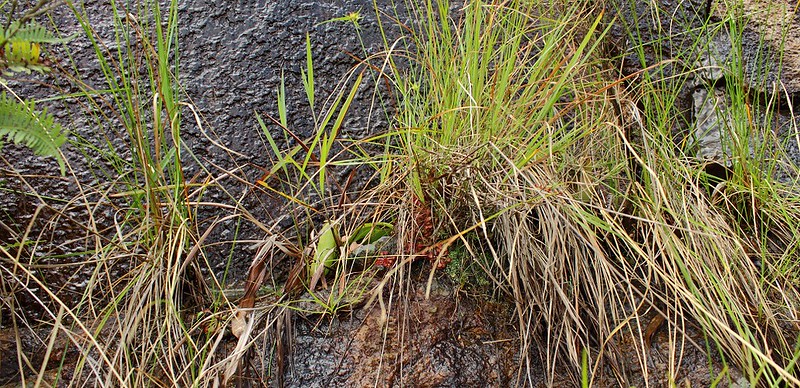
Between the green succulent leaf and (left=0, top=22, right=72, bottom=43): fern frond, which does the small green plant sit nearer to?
(left=0, top=22, right=72, bottom=43): fern frond

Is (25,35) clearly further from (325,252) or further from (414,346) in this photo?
(414,346)

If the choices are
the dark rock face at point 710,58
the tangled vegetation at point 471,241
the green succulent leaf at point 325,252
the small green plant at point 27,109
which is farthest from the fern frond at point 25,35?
the dark rock face at point 710,58

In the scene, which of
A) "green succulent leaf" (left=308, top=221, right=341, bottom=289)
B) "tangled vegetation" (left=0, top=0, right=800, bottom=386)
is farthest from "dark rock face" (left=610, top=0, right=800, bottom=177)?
"green succulent leaf" (left=308, top=221, right=341, bottom=289)

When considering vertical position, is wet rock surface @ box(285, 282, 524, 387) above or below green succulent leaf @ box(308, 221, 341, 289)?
below

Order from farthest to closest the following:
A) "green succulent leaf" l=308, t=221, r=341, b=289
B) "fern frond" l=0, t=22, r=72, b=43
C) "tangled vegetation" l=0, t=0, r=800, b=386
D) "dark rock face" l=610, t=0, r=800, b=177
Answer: "dark rock face" l=610, t=0, r=800, b=177, "green succulent leaf" l=308, t=221, r=341, b=289, "tangled vegetation" l=0, t=0, r=800, b=386, "fern frond" l=0, t=22, r=72, b=43

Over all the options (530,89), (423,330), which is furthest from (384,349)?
(530,89)

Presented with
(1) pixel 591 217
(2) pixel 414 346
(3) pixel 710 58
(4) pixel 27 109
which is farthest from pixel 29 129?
(3) pixel 710 58

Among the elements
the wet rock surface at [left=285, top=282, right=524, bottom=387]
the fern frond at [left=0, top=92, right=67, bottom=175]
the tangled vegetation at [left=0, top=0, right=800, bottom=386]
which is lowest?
the wet rock surface at [left=285, top=282, right=524, bottom=387]

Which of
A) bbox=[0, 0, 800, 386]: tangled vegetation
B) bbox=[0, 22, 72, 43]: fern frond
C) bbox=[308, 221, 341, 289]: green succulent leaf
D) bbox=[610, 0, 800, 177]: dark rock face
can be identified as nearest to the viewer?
bbox=[0, 22, 72, 43]: fern frond

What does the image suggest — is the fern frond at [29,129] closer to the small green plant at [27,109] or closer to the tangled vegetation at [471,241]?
the small green plant at [27,109]

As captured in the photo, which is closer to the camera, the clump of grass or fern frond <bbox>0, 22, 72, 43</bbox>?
fern frond <bbox>0, 22, 72, 43</bbox>

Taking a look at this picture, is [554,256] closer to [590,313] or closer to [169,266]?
[590,313]
